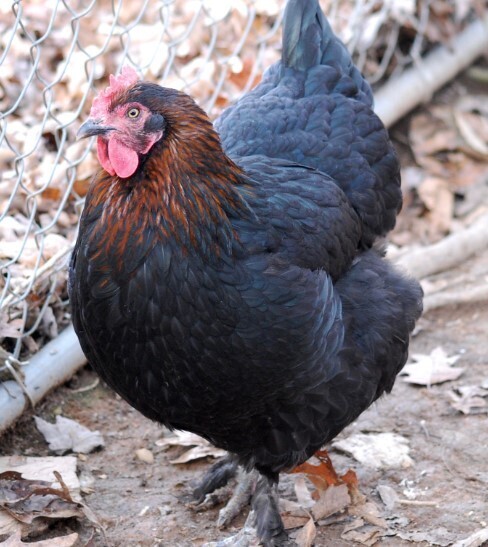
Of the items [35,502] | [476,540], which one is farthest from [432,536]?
[35,502]

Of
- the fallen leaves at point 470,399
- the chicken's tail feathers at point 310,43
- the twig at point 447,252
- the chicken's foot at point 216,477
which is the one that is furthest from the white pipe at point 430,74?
the chicken's foot at point 216,477

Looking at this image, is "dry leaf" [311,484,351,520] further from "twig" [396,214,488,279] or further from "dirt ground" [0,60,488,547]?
"twig" [396,214,488,279]

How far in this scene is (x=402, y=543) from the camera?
3.46 metres

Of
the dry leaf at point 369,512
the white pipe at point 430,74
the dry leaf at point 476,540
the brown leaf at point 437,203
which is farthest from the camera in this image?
the white pipe at point 430,74

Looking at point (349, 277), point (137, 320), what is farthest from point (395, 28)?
point (137, 320)

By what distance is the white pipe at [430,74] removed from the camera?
587 cm

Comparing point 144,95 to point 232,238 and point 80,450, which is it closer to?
point 232,238

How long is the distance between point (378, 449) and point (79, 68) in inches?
110

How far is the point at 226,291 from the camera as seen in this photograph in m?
2.84

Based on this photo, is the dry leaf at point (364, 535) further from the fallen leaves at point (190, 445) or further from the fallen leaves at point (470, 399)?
the fallen leaves at point (470, 399)

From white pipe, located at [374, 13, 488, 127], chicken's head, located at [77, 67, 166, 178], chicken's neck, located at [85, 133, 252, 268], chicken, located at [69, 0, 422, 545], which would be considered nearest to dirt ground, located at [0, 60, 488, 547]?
chicken, located at [69, 0, 422, 545]

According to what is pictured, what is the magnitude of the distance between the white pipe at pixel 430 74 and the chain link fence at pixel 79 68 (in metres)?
0.09

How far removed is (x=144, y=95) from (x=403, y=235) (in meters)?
3.07

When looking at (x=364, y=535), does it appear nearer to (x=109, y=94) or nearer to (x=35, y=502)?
(x=35, y=502)
